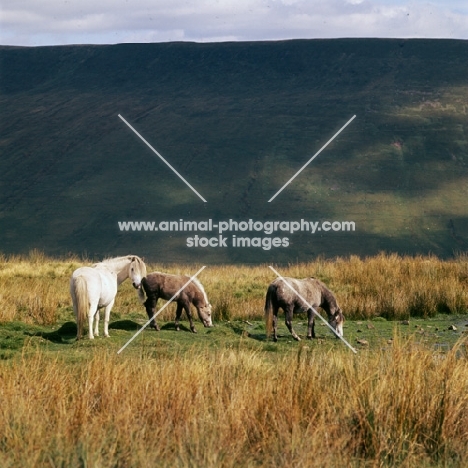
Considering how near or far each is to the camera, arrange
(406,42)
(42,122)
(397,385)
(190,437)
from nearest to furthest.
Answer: (190,437) → (397,385) → (42,122) → (406,42)

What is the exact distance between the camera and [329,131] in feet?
245

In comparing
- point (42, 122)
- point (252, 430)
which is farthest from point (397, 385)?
point (42, 122)

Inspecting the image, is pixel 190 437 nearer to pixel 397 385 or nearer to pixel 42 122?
pixel 397 385

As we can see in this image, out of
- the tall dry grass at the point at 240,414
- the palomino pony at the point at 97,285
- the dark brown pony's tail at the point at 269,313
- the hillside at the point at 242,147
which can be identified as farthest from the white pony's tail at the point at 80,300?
the hillside at the point at 242,147

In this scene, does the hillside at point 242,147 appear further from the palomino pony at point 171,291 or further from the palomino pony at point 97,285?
the palomino pony at point 97,285

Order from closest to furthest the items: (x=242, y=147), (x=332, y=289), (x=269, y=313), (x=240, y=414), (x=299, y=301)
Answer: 1. (x=240, y=414)
2. (x=269, y=313)
3. (x=299, y=301)
4. (x=332, y=289)
5. (x=242, y=147)

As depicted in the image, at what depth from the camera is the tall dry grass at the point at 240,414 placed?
6785mm

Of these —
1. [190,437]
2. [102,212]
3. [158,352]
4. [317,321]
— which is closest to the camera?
[190,437]

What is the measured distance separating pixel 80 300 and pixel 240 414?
5.53 metres

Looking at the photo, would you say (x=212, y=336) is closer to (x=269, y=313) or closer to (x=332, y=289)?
(x=269, y=313)

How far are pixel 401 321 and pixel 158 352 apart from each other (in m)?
6.65

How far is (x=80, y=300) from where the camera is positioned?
41.2ft

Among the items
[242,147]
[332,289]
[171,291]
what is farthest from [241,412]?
[242,147]

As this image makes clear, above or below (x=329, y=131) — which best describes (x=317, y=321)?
below
